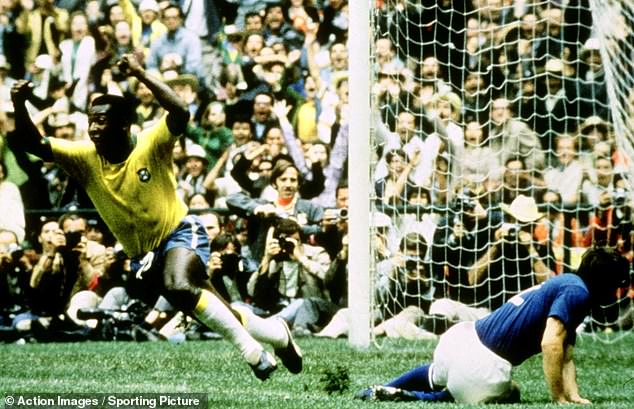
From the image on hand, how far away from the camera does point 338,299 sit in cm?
1326

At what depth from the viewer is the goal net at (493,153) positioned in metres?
13.0

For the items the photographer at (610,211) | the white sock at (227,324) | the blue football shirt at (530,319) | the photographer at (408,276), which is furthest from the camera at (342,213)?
the blue football shirt at (530,319)

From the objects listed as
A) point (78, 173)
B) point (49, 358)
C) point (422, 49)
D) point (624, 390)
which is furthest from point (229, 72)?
point (624, 390)

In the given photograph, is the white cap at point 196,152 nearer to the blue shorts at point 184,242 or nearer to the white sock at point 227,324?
the blue shorts at point 184,242

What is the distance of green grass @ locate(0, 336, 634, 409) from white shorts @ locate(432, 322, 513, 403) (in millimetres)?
127

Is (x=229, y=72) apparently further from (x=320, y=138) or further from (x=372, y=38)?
(x=372, y=38)

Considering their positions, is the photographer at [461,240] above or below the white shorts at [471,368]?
below

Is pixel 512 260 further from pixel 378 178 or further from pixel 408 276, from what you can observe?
pixel 378 178

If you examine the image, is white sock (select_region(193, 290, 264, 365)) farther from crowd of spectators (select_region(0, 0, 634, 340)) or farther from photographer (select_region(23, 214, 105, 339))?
photographer (select_region(23, 214, 105, 339))

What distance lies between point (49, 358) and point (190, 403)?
3.73 meters

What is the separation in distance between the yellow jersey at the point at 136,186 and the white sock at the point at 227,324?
→ 2.37 feet

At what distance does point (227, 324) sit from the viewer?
8.24 metres

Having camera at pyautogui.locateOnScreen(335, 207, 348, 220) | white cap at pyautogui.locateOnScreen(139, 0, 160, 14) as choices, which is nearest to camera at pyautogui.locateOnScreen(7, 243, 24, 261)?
Answer: white cap at pyautogui.locateOnScreen(139, 0, 160, 14)

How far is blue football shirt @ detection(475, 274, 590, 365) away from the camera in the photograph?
7.35 meters
